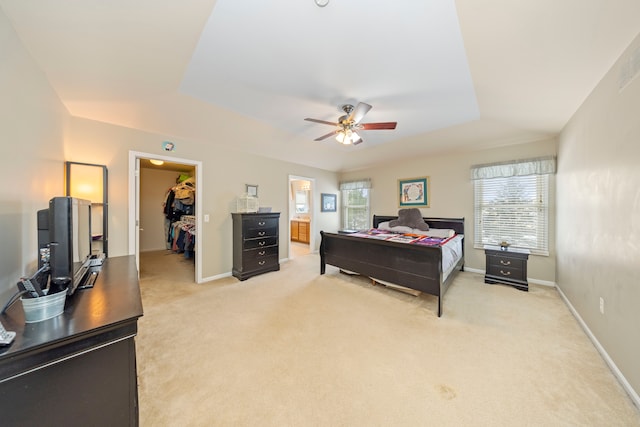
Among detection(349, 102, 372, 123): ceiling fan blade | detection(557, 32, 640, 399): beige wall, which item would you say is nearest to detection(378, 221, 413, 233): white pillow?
detection(557, 32, 640, 399): beige wall

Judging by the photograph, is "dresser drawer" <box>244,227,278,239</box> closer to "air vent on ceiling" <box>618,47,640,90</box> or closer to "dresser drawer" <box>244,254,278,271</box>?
"dresser drawer" <box>244,254,278,271</box>

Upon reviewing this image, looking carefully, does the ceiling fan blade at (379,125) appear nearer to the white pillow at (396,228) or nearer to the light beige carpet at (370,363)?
the light beige carpet at (370,363)

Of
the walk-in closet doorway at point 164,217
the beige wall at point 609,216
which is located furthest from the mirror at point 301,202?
the beige wall at point 609,216

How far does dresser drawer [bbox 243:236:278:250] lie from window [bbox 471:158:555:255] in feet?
12.8

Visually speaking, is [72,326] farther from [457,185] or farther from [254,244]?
[457,185]

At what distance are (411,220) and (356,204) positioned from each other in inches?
75.1

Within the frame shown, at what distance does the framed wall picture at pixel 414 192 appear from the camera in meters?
4.86

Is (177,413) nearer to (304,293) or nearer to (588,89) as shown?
(304,293)

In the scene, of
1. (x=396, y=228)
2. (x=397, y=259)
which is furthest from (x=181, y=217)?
(x=397, y=259)

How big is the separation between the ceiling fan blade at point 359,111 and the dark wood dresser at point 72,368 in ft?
8.23

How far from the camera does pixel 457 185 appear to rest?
14.6ft

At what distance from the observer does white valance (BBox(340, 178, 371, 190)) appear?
584cm

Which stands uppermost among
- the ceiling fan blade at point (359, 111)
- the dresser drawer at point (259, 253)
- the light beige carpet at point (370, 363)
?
the ceiling fan blade at point (359, 111)

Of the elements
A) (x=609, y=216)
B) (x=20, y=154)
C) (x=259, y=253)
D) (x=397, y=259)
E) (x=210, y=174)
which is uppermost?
(x=210, y=174)
